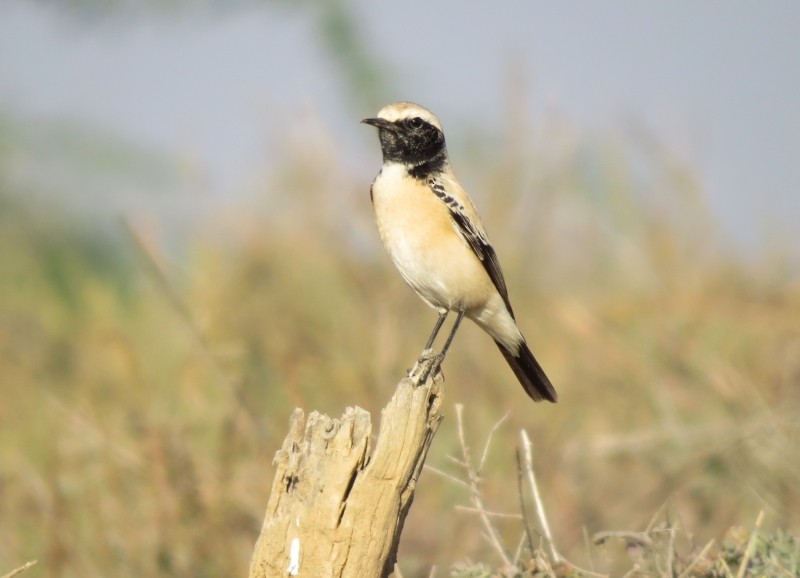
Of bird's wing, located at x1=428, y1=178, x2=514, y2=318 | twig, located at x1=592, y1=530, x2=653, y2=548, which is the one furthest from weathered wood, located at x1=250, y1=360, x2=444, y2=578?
bird's wing, located at x1=428, y1=178, x2=514, y2=318

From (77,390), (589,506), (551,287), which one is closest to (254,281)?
(77,390)

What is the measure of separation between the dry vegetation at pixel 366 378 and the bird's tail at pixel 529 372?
69 cm

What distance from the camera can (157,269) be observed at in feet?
17.5

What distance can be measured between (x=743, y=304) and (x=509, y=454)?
97.1 inches

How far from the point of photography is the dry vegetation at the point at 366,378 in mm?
6129

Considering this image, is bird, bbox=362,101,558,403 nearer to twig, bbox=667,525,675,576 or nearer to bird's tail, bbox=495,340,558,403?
bird's tail, bbox=495,340,558,403

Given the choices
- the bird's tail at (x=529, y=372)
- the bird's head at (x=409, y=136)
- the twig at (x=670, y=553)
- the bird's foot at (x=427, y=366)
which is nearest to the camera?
the twig at (x=670, y=553)

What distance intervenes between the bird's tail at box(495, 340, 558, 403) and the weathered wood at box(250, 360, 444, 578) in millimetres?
2080

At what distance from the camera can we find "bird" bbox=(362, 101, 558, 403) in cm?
498

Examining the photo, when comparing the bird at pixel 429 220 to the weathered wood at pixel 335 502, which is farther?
the bird at pixel 429 220

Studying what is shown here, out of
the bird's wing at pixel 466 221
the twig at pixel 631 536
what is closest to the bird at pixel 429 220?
the bird's wing at pixel 466 221

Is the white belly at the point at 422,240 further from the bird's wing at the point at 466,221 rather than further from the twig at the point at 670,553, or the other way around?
the twig at the point at 670,553

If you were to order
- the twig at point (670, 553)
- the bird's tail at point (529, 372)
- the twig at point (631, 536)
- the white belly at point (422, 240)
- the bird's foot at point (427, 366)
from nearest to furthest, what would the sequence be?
the twig at point (670, 553) → the twig at point (631, 536) → the bird's foot at point (427, 366) → the white belly at point (422, 240) → the bird's tail at point (529, 372)

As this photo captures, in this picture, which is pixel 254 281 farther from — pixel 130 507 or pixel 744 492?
pixel 744 492
